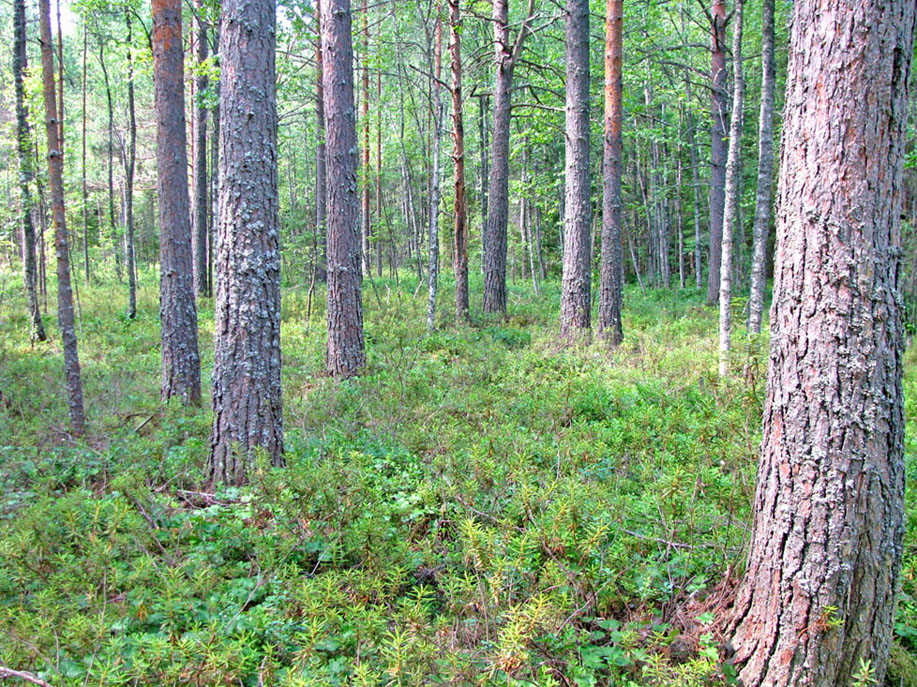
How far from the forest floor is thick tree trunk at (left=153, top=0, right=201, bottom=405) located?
3.59 feet

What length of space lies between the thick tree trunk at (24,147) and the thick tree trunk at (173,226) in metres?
3.48

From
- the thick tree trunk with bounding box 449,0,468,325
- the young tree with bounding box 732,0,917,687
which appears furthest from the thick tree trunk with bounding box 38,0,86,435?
the young tree with bounding box 732,0,917,687

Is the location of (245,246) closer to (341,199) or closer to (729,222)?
(341,199)

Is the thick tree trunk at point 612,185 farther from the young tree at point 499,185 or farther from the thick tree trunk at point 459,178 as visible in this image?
the thick tree trunk at point 459,178

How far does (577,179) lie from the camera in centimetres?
1018

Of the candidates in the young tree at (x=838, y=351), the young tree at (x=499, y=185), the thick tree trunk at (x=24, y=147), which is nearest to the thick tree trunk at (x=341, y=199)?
the young tree at (x=499, y=185)

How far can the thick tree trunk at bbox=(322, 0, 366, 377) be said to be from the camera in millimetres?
8195

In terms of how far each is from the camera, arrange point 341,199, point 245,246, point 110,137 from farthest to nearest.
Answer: point 110,137 < point 341,199 < point 245,246

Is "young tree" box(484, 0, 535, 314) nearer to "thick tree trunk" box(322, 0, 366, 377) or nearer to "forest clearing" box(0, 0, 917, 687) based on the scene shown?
"forest clearing" box(0, 0, 917, 687)

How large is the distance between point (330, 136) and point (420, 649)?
7.65 meters

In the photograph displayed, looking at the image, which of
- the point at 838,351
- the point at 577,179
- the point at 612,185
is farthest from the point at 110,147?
the point at 838,351

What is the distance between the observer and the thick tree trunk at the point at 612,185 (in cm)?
1016

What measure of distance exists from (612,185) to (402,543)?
900 cm

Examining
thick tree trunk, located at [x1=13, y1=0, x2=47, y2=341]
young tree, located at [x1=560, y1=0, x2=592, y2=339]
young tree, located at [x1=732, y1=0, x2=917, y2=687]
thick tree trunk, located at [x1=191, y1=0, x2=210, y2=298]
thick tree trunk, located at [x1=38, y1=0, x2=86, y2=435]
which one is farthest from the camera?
thick tree trunk, located at [x1=191, y1=0, x2=210, y2=298]
